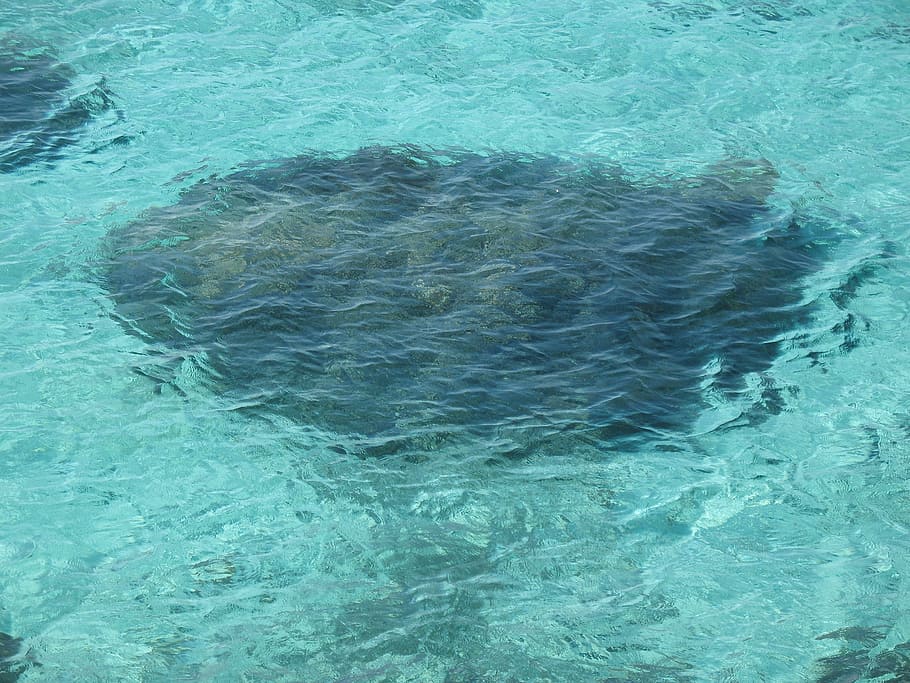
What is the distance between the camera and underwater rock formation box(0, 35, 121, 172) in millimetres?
12883

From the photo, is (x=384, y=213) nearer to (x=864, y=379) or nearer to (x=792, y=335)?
(x=792, y=335)

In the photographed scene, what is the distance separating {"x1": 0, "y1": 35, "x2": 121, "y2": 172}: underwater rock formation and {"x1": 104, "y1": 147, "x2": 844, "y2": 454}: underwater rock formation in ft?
9.46

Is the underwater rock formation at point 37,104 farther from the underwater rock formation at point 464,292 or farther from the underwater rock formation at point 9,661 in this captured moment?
the underwater rock formation at point 9,661

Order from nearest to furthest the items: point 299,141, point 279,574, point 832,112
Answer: point 279,574, point 299,141, point 832,112

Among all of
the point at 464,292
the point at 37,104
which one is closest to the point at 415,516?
the point at 464,292

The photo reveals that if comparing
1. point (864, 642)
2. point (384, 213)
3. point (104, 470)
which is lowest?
point (864, 642)

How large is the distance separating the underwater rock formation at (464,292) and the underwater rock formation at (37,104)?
9.46ft

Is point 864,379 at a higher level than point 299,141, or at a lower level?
lower

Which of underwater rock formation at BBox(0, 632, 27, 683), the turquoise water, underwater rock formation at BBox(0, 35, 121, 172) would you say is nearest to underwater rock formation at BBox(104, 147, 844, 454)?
the turquoise water

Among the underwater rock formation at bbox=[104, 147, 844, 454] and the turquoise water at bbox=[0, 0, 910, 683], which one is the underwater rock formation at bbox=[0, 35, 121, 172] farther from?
the underwater rock formation at bbox=[104, 147, 844, 454]

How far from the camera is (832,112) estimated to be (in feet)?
48.6

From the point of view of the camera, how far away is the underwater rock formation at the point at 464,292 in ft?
28.8

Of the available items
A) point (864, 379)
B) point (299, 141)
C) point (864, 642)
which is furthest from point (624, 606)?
point (299, 141)

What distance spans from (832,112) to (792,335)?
22.6 feet
